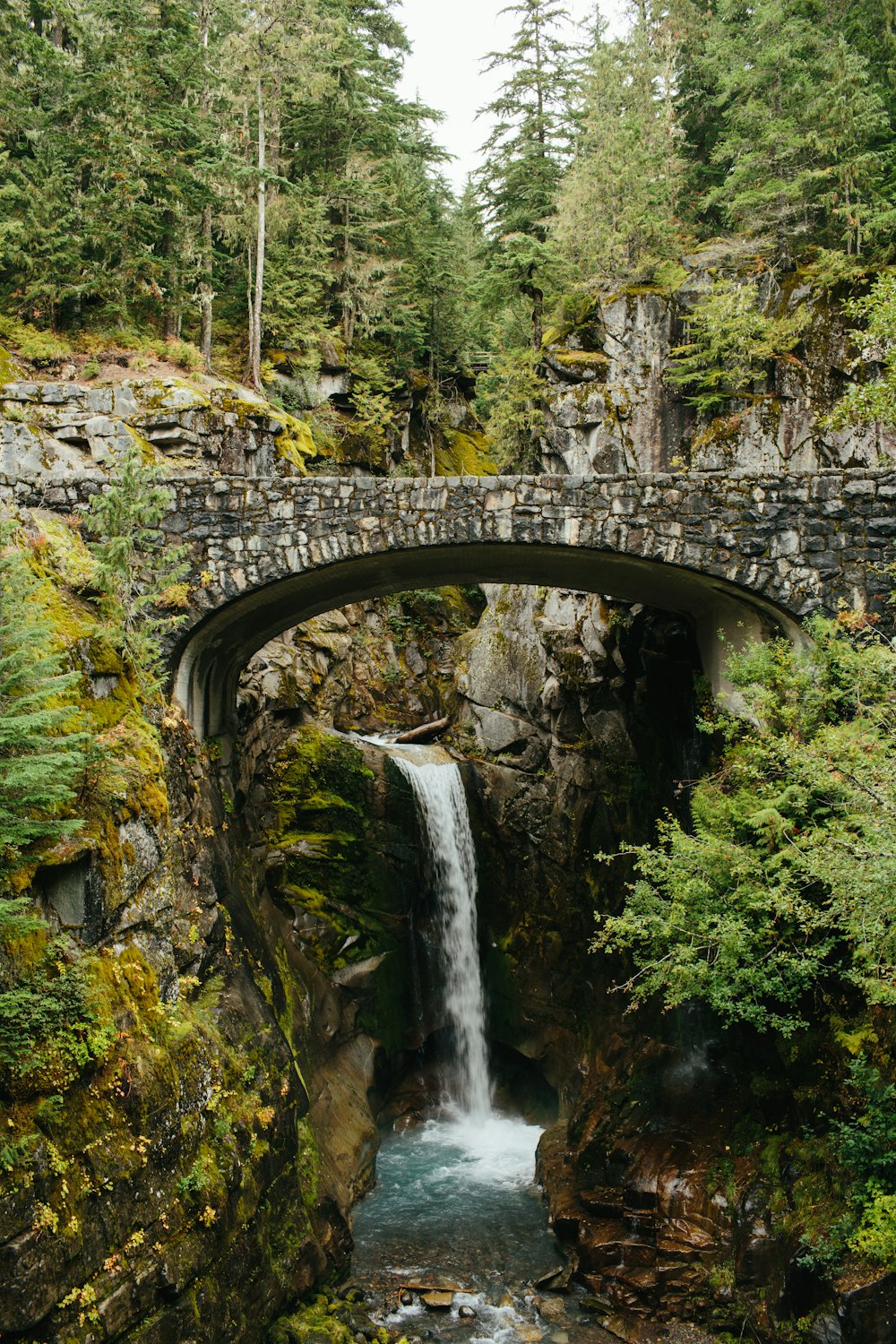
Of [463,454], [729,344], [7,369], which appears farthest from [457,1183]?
[463,454]

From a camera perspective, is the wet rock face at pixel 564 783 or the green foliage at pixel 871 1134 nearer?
the green foliage at pixel 871 1134

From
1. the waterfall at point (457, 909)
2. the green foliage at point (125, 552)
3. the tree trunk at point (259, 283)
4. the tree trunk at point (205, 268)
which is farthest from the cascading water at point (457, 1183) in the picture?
the tree trunk at point (205, 268)

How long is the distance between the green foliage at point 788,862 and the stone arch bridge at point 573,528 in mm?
1002

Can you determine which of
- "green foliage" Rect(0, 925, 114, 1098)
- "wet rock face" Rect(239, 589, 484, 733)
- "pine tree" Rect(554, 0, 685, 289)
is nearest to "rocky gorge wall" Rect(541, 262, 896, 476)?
"pine tree" Rect(554, 0, 685, 289)

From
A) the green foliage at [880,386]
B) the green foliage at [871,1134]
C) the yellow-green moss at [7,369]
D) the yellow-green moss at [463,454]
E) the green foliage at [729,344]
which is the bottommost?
the green foliage at [871,1134]

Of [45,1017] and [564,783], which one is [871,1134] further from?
[564,783]

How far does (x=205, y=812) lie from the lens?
389 inches

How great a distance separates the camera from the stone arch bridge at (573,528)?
9.98m

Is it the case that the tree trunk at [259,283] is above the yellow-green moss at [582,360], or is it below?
above

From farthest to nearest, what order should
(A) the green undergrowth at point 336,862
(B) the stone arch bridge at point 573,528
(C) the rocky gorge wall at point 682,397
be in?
1. (C) the rocky gorge wall at point 682,397
2. (A) the green undergrowth at point 336,862
3. (B) the stone arch bridge at point 573,528

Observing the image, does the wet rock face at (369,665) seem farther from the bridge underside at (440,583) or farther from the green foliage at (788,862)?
the green foliage at (788,862)

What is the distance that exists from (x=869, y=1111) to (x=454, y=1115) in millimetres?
9151

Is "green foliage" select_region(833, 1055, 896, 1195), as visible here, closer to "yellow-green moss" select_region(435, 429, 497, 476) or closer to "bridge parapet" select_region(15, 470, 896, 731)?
"bridge parapet" select_region(15, 470, 896, 731)

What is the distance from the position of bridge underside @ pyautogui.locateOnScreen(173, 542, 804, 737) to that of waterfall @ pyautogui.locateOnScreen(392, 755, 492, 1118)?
462cm
